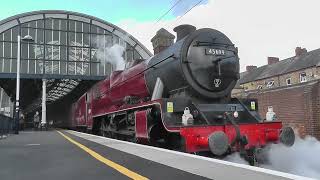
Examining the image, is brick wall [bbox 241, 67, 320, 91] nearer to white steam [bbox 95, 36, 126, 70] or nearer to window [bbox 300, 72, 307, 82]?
window [bbox 300, 72, 307, 82]

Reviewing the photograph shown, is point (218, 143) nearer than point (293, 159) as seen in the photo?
Yes

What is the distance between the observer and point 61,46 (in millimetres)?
42906

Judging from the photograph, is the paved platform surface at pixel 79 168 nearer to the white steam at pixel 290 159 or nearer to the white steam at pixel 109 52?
the white steam at pixel 290 159

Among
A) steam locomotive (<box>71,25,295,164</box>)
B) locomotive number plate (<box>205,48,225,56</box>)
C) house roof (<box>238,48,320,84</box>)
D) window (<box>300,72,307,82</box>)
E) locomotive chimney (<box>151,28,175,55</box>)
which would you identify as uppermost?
house roof (<box>238,48,320,84</box>)

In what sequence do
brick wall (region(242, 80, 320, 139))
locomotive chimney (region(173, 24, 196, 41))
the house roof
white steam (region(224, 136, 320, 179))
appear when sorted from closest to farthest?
white steam (region(224, 136, 320, 179)) → locomotive chimney (region(173, 24, 196, 41)) → brick wall (region(242, 80, 320, 139)) → the house roof

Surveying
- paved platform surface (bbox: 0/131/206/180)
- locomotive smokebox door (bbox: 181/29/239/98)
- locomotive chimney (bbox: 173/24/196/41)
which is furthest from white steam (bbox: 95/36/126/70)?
paved platform surface (bbox: 0/131/206/180)

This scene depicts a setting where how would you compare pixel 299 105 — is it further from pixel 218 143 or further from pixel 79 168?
pixel 79 168

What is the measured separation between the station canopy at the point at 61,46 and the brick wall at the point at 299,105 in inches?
1055

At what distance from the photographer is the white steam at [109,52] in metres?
43.7

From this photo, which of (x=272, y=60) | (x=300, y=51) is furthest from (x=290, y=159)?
(x=272, y=60)

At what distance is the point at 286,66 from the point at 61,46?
26.4m

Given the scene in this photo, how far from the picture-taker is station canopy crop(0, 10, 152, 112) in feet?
134

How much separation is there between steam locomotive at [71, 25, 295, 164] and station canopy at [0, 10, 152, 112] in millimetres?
29401

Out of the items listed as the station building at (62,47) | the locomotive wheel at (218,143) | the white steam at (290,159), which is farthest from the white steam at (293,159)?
the station building at (62,47)
